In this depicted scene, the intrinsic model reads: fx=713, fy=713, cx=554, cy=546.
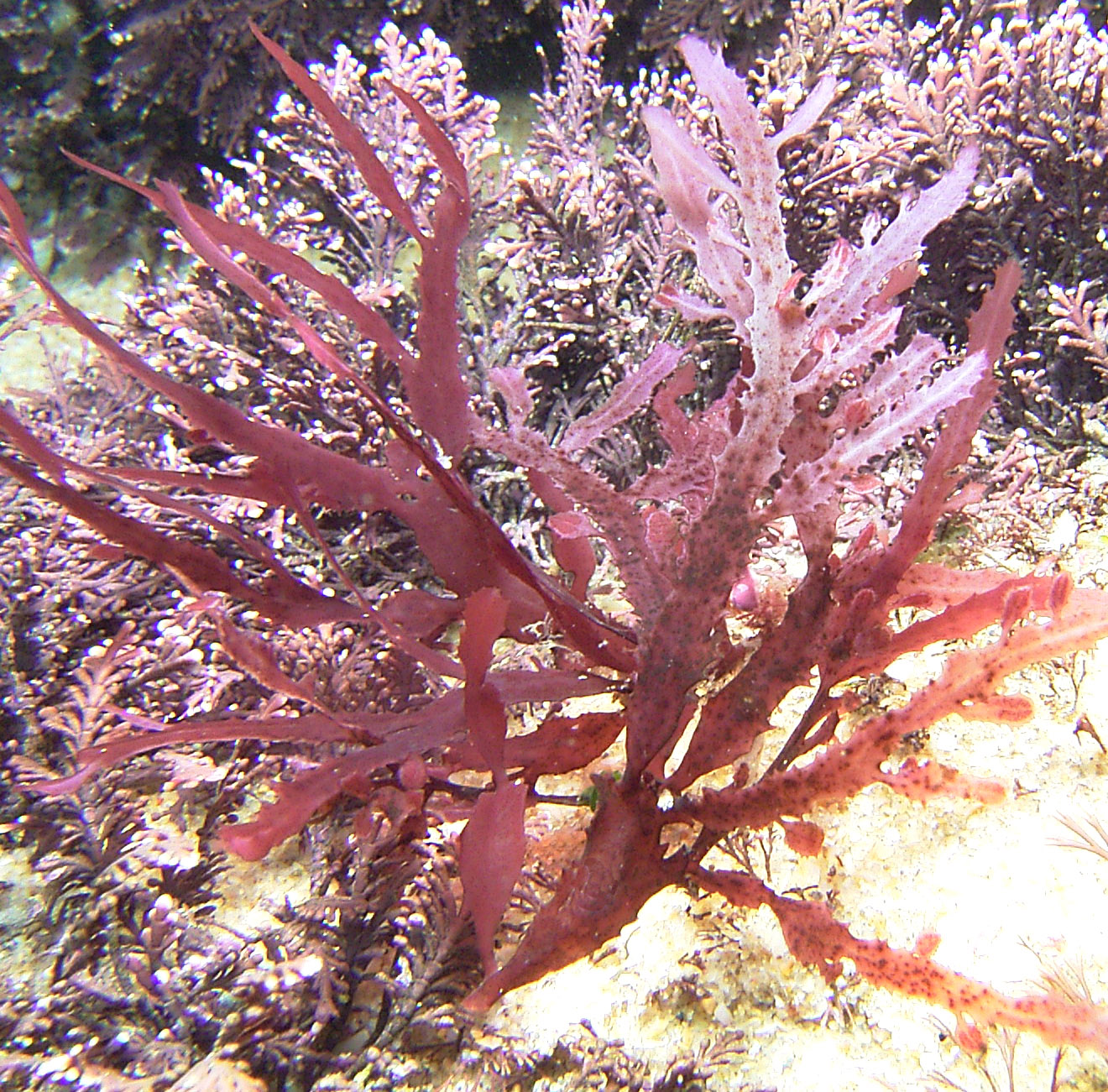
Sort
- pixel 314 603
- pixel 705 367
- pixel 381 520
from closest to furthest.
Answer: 1. pixel 314 603
2. pixel 381 520
3. pixel 705 367

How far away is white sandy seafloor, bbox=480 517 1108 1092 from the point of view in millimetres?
1109

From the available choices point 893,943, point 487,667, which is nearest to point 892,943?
point 893,943

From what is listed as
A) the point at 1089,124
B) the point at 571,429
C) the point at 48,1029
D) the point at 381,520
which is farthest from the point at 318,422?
the point at 1089,124

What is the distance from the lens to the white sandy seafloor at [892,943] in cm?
111

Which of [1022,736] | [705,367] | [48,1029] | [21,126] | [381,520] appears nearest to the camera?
[48,1029]

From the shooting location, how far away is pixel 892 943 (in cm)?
123

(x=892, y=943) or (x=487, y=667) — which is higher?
(x=487, y=667)

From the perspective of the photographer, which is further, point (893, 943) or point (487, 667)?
point (893, 943)

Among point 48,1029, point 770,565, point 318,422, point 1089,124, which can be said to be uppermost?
point 1089,124

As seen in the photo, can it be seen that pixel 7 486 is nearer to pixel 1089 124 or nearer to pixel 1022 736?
pixel 1022 736

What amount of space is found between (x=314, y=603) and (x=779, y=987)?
3.50 ft

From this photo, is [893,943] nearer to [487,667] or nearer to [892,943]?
[892,943]

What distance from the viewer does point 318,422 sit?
2234mm

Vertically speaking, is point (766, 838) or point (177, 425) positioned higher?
point (177, 425)
